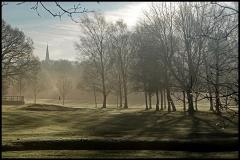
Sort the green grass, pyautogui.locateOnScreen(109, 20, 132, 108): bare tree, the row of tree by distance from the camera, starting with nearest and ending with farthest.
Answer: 1. the green grass
2. the row of tree
3. pyautogui.locateOnScreen(109, 20, 132, 108): bare tree

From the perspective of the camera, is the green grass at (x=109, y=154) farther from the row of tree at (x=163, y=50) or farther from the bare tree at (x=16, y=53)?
the bare tree at (x=16, y=53)

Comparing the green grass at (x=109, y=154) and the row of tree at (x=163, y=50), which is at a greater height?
the row of tree at (x=163, y=50)

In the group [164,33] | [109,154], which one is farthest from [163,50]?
[109,154]

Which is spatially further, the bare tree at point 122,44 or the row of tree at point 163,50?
the bare tree at point 122,44

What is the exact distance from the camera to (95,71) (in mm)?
78750

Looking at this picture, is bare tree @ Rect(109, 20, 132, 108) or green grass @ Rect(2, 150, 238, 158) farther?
bare tree @ Rect(109, 20, 132, 108)

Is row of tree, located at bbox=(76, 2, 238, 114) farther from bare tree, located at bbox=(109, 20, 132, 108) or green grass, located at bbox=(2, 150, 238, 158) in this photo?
green grass, located at bbox=(2, 150, 238, 158)

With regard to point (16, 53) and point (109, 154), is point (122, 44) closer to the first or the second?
point (16, 53)

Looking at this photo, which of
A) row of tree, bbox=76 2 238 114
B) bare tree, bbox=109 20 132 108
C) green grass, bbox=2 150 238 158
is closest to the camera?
green grass, bbox=2 150 238 158

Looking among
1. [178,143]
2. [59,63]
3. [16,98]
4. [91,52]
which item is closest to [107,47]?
[91,52]

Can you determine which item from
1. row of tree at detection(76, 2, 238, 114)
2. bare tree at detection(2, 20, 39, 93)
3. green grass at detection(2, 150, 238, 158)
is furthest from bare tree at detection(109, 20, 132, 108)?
green grass at detection(2, 150, 238, 158)

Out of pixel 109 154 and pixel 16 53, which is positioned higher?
pixel 16 53

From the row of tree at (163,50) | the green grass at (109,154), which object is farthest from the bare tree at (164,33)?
the green grass at (109,154)

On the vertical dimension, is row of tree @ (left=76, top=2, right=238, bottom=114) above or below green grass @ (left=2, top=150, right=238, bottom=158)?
above
